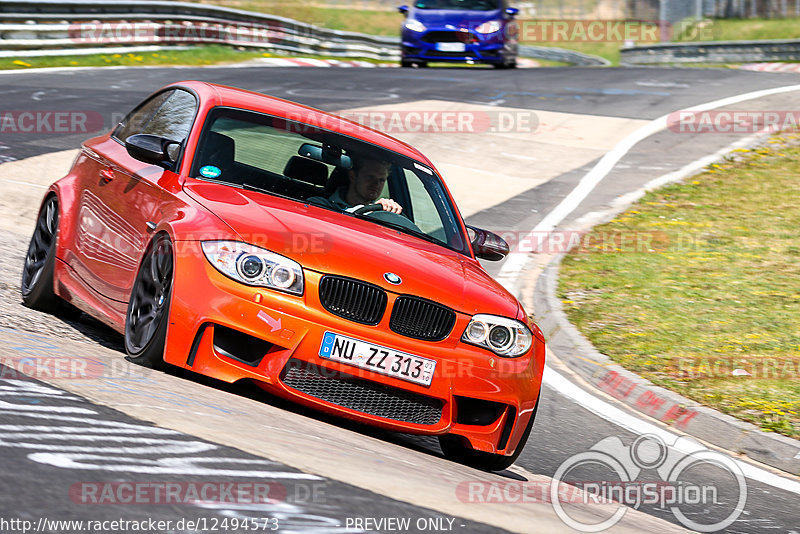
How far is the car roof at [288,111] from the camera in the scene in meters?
6.49

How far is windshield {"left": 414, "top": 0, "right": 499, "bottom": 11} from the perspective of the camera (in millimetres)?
24984

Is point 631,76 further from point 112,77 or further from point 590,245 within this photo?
point 590,245

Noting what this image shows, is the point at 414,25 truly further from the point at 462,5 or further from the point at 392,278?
the point at 392,278

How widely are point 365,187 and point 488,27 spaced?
18898mm

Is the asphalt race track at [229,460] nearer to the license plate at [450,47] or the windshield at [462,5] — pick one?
the license plate at [450,47]

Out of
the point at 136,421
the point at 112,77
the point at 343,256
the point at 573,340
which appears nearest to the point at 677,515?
the point at 343,256

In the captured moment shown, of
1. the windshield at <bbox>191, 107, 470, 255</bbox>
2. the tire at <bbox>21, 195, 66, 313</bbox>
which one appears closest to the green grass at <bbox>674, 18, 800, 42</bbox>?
the windshield at <bbox>191, 107, 470, 255</bbox>

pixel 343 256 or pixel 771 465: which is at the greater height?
pixel 343 256

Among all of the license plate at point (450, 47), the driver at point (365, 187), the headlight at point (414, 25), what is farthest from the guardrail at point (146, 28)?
the driver at point (365, 187)

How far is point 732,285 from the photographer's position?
10.1m

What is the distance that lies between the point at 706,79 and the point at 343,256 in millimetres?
19960

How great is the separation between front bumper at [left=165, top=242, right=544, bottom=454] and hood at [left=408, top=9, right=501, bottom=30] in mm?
20046

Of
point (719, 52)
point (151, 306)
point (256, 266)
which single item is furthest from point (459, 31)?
point (256, 266)

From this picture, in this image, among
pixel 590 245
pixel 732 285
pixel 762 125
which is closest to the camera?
pixel 732 285
